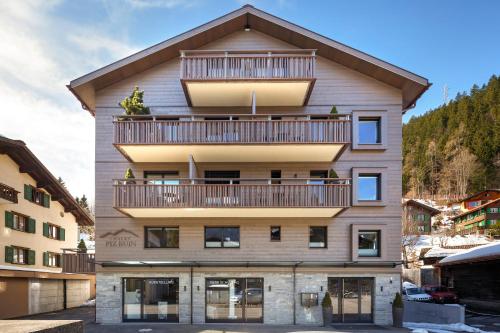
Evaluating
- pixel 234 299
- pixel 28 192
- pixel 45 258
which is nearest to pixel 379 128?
pixel 234 299

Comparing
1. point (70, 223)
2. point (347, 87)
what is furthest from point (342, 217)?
Answer: point (70, 223)

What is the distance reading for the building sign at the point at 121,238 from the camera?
60.2ft

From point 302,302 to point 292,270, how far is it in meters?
1.60

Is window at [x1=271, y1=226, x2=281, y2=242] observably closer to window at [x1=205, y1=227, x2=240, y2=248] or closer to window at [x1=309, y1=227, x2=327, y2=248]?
window at [x1=309, y1=227, x2=327, y2=248]

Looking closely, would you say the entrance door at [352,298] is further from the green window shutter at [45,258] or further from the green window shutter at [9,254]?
the green window shutter at [45,258]

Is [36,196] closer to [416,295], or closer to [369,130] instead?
[369,130]

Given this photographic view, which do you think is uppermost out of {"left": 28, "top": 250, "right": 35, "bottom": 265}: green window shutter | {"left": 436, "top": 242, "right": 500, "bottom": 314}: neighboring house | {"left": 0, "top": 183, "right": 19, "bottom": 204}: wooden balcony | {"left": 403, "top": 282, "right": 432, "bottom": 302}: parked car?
{"left": 0, "top": 183, "right": 19, "bottom": 204}: wooden balcony

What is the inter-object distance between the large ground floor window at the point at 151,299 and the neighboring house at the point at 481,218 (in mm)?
53107

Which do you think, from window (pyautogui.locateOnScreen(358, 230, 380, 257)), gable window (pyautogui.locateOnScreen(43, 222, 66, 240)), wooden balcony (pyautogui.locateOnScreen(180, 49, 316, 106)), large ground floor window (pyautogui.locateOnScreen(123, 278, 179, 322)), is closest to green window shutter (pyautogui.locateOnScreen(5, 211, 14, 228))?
gable window (pyautogui.locateOnScreen(43, 222, 66, 240))

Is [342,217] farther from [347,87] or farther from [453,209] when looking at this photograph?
[453,209]

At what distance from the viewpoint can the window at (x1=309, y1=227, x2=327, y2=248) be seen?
60.5ft

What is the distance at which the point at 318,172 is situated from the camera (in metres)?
18.9

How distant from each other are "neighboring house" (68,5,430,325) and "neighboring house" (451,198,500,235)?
46.7m

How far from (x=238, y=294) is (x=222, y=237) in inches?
115
